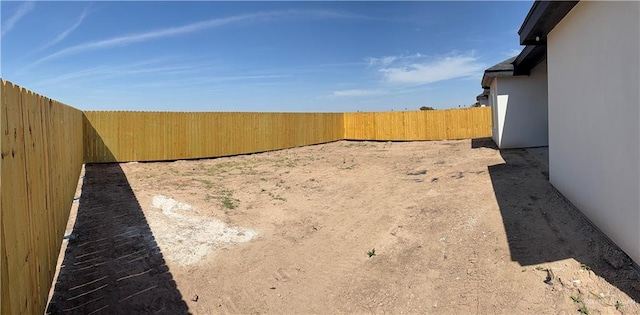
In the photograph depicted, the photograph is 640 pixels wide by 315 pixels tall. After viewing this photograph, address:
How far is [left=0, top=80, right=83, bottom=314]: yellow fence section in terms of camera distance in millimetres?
2020

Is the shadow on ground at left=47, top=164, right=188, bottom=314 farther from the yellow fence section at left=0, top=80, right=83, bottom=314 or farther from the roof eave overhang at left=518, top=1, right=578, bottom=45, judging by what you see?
the roof eave overhang at left=518, top=1, right=578, bottom=45

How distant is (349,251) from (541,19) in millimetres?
4908

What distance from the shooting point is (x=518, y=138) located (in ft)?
38.3

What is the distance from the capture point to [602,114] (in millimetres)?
4320

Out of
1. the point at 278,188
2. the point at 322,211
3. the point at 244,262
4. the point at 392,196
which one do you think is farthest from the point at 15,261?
the point at 278,188

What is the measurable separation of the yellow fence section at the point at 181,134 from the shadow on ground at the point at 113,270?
609cm

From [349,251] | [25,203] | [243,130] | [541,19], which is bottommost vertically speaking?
[349,251]

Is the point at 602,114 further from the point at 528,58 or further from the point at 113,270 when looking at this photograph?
the point at 113,270

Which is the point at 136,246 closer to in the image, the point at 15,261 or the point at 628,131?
the point at 15,261

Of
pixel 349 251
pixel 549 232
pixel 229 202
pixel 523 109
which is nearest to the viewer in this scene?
pixel 549 232

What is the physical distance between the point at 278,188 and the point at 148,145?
6391mm

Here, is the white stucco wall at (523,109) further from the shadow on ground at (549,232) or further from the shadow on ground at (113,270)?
the shadow on ground at (113,270)

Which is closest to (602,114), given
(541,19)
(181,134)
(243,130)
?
(541,19)

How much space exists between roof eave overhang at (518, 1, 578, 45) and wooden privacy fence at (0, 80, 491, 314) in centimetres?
638
